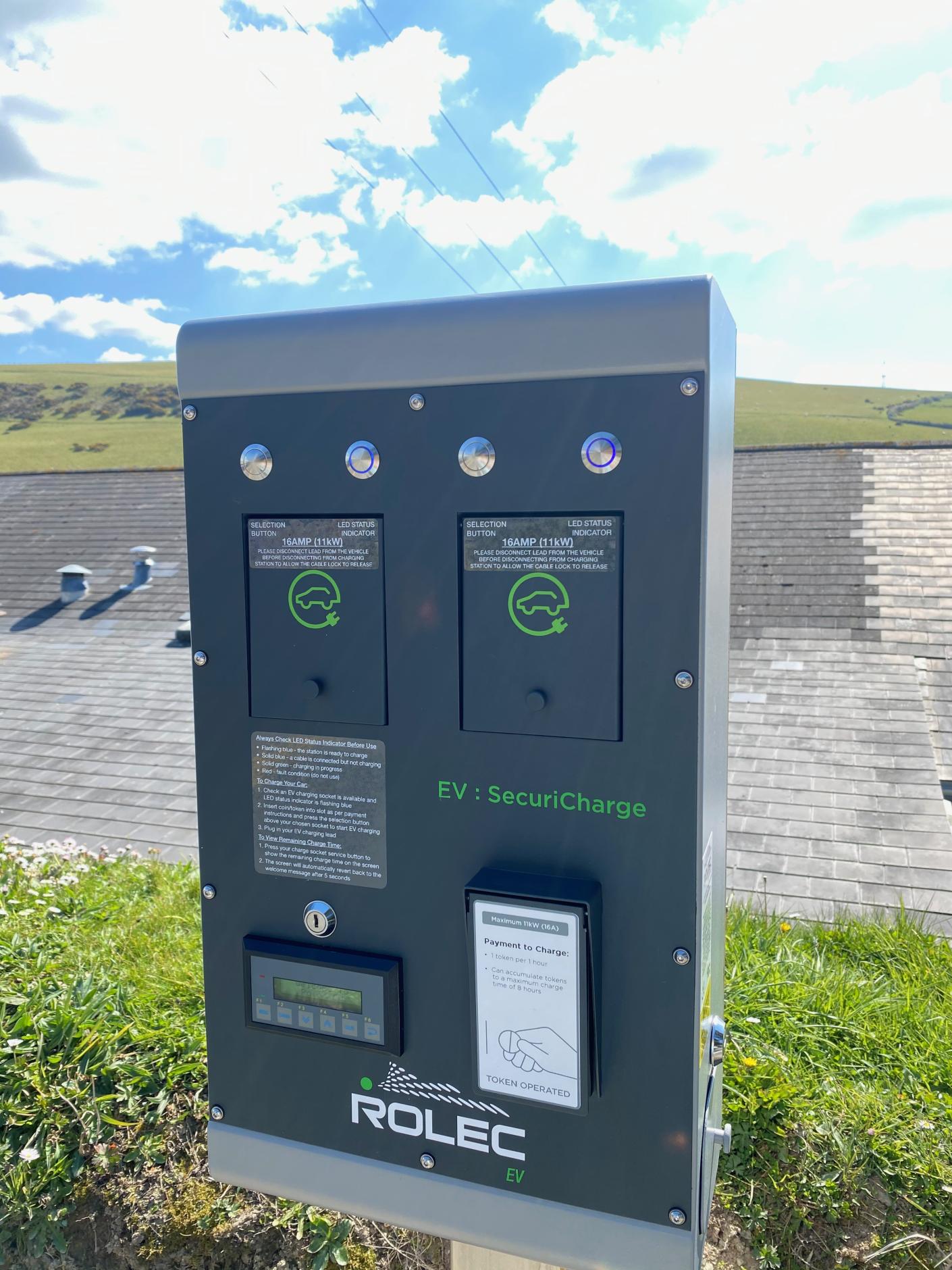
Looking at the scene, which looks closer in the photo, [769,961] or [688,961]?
[688,961]

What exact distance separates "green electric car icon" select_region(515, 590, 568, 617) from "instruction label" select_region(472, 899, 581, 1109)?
411mm

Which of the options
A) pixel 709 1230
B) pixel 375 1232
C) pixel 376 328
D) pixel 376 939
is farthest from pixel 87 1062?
pixel 376 328

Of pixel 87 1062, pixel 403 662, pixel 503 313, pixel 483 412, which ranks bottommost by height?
pixel 87 1062

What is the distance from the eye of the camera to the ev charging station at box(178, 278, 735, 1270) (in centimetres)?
129

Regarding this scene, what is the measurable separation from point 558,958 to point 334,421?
33.5 inches

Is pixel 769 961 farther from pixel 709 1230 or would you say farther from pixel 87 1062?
pixel 87 1062

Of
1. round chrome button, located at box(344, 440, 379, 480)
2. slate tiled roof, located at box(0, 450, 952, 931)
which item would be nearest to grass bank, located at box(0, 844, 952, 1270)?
round chrome button, located at box(344, 440, 379, 480)

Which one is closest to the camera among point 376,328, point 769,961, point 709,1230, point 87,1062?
point 376,328

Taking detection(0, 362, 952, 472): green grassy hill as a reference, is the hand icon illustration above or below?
below

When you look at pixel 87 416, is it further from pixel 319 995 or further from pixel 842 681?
pixel 319 995

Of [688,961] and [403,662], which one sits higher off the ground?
[403,662]

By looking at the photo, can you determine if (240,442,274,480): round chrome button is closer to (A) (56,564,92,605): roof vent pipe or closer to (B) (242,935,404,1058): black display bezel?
(B) (242,935,404,1058): black display bezel

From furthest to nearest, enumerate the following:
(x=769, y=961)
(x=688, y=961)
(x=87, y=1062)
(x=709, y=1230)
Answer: (x=769, y=961), (x=87, y=1062), (x=709, y=1230), (x=688, y=961)

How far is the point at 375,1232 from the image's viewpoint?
6.85ft
